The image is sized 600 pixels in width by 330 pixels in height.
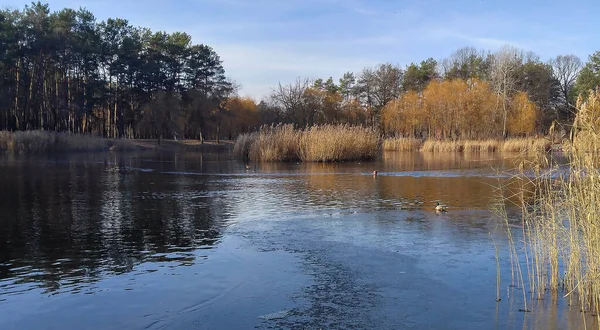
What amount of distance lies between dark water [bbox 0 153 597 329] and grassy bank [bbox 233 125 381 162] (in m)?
15.3

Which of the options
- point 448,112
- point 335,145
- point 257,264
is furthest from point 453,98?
point 257,264

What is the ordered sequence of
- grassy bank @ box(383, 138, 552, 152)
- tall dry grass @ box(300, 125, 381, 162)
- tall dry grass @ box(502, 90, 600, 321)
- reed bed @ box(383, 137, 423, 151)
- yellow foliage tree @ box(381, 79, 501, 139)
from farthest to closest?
yellow foliage tree @ box(381, 79, 501, 139) → reed bed @ box(383, 137, 423, 151) → grassy bank @ box(383, 138, 552, 152) → tall dry grass @ box(300, 125, 381, 162) → tall dry grass @ box(502, 90, 600, 321)

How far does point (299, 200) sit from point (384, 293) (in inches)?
300

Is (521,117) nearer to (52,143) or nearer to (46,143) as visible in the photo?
(52,143)

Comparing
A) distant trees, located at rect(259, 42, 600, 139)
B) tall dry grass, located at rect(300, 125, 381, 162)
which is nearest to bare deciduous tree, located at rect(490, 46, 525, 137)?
distant trees, located at rect(259, 42, 600, 139)

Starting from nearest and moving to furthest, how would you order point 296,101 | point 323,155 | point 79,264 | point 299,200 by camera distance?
point 79,264
point 299,200
point 323,155
point 296,101

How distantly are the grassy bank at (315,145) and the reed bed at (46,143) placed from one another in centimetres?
1774

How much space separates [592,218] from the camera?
5078mm

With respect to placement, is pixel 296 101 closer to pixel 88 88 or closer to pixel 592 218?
pixel 88 88

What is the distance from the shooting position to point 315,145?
28922 millimetres

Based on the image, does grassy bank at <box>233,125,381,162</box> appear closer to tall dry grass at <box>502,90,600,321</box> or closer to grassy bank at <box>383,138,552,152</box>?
grassy bank at <box>383,138,552,152</box>

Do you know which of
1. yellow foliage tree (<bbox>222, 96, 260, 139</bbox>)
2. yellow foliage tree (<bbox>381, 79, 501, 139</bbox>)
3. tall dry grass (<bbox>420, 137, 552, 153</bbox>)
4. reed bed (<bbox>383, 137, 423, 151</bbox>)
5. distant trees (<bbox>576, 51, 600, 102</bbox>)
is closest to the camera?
tall dry grass (<bbox>420, 137, 552, 153</bbox>)

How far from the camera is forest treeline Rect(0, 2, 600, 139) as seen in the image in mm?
49656

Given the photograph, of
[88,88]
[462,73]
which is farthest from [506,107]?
[88,88]
